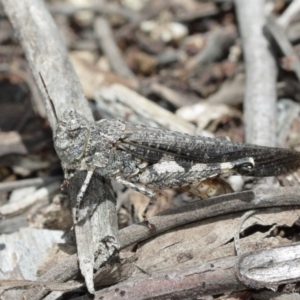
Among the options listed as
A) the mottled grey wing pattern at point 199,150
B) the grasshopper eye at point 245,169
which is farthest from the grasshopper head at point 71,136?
the grasshopper eye at point 245,169

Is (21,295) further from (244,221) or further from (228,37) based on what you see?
(228,37)

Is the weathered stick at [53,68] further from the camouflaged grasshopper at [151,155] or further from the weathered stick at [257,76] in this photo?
the weathered stick at [257,76]

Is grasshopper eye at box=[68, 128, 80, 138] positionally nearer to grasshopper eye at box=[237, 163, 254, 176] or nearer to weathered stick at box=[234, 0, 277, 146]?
grasshopper eye at box=[237, 163, 254, 176]

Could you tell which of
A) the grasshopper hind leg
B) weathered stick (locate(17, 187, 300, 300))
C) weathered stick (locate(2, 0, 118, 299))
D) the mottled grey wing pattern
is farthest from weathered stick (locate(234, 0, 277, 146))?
weathered stick (locate(2, 0, 118, 299))

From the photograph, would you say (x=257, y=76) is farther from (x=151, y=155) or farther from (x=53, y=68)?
(x=53, y=68)

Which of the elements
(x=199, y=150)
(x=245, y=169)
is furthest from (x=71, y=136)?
(x=245, y=169)

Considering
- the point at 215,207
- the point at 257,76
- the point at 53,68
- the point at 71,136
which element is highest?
the point at 53,68
